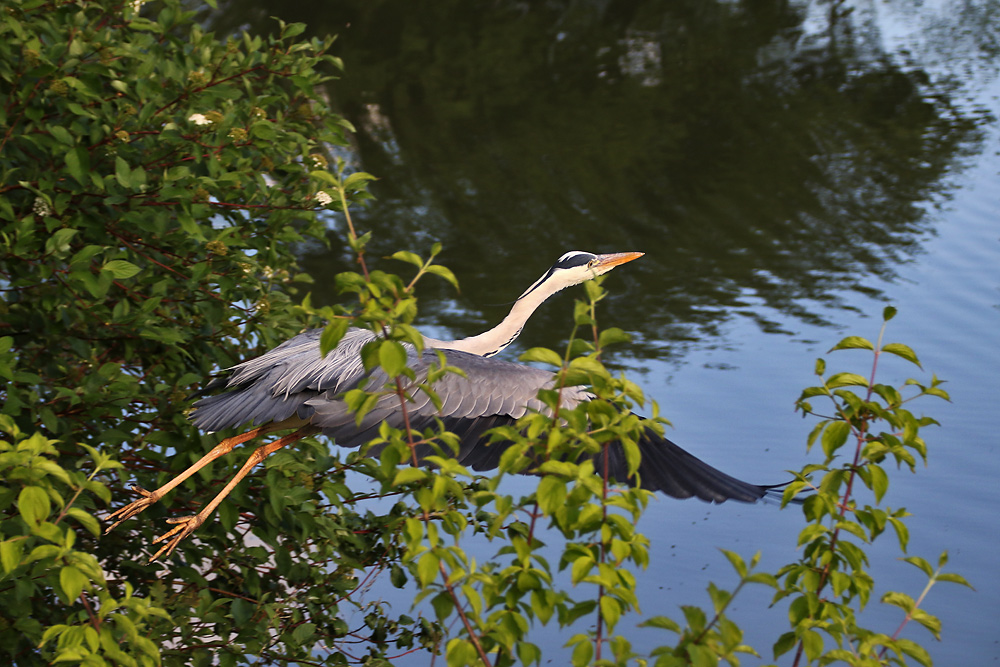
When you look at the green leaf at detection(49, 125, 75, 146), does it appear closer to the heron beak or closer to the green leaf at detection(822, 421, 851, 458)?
the heron beak

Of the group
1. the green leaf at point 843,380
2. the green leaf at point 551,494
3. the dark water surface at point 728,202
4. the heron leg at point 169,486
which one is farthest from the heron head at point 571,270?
the green leaf at point 551,494

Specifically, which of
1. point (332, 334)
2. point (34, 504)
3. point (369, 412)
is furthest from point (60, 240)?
point (332, 334)

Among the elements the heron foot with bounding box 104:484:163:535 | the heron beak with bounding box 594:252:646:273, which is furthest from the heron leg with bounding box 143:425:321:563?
the heron beak with bounding box 594:252:646:273

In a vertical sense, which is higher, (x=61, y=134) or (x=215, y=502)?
(x=61, y=134)

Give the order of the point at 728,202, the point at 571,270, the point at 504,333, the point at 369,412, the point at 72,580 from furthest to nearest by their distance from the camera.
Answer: the point at 728,202
the point at 571,270
the point at 504,333
the point at 369,412
the point at 72,580

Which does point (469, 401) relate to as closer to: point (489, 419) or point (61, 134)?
point (489, 419)

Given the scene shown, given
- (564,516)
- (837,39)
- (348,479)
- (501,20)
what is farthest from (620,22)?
(564,516)

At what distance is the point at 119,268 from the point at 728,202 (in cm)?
815

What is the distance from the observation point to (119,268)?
2.99 meters

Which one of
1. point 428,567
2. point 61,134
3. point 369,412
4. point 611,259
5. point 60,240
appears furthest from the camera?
point 611,259

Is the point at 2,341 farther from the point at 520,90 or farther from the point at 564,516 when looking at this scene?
the point at 520,90

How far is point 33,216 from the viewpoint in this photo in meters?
3.20

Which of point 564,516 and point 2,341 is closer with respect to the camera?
point 564,516

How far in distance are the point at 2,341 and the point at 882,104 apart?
11955 millimetres
